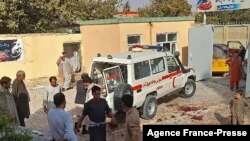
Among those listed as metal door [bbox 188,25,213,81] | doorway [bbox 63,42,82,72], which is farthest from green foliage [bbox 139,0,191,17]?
doorway [bbox 63,42,82,72]

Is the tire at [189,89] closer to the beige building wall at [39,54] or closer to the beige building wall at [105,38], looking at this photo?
the beige building wall at [105,38]

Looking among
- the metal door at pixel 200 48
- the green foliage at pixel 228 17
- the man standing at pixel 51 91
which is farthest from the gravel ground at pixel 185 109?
the green foliage at pixel 228 17

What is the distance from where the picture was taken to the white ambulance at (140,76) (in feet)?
30.0

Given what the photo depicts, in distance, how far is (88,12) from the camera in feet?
76.2

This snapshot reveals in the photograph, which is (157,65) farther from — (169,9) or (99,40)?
(169,9)

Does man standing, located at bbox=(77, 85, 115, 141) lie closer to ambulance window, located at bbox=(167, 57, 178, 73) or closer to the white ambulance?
the white ambulance

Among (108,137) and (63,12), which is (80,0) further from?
(108,137)

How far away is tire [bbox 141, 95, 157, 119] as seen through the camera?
10132 millimetres

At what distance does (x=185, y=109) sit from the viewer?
11.3m

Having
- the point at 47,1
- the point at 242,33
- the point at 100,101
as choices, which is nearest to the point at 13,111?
the point at 100,101

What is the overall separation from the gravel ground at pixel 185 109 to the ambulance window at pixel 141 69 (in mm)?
1403

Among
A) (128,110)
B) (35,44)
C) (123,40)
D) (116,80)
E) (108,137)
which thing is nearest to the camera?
(128,110)

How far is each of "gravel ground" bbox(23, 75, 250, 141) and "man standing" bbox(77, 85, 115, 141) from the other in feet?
7.33

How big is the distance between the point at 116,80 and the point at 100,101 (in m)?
3.07
